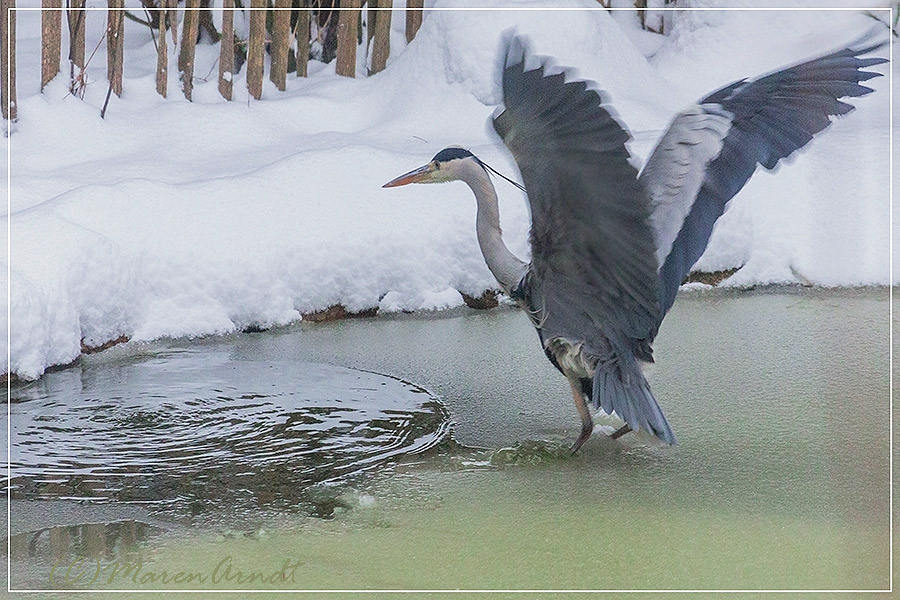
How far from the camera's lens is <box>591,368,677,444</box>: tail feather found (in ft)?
5.74

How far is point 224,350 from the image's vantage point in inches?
96.0

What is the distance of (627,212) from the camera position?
161cm

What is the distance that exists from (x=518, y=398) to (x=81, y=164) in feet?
5.40

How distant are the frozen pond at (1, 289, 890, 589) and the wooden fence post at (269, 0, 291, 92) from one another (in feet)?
4.72

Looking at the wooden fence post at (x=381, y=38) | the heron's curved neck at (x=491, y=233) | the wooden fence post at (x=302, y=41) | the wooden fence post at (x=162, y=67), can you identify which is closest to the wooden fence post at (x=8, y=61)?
the wooden fence post at (x=162, y=67)

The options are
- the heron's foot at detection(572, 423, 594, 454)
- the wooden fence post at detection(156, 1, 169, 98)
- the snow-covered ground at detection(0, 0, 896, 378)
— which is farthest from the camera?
the wooden fence post at detection(156, 1, 169, 98)

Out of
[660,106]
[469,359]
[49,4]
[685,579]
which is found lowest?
[685,579]

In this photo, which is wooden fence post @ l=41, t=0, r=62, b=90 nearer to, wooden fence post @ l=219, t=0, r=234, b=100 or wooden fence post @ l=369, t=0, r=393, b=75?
wooden fence post @ l=219, t=0, r=234, b=100

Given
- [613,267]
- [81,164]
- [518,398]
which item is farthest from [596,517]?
[81,164]

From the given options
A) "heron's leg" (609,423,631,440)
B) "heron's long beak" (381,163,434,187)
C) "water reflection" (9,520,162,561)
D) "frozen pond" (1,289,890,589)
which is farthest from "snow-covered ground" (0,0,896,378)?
"heron's leg" (609,423,631,440)

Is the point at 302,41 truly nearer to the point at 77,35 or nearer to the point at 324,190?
the point at 77,35

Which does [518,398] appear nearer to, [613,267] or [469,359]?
[469,359]

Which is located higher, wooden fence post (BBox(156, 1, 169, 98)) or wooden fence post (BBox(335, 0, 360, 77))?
wooden fence post (BBox(335, 0, 360, 77))

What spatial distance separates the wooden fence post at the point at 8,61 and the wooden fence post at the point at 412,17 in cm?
148
